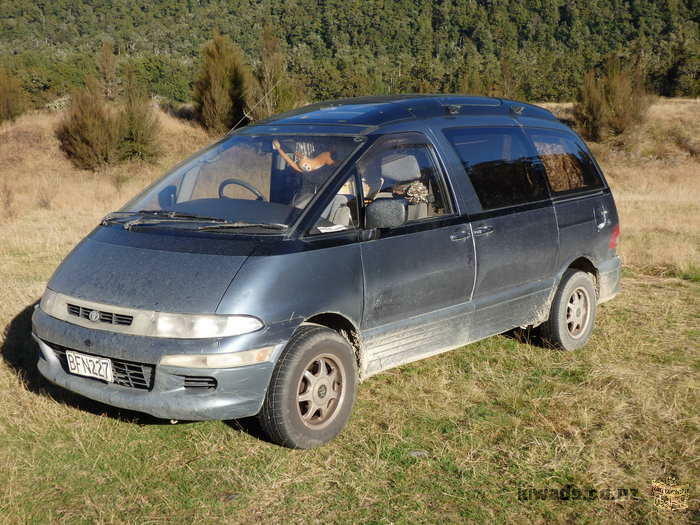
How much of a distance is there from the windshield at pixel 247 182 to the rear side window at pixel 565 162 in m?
1.99

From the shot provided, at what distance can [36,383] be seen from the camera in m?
4.87

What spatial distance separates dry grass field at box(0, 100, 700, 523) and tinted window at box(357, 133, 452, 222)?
50.6 inches

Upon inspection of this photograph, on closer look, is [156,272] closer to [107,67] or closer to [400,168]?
[400,168]

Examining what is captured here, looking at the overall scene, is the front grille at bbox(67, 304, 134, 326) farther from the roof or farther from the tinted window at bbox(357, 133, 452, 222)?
the roof

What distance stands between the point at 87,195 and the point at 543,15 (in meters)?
109

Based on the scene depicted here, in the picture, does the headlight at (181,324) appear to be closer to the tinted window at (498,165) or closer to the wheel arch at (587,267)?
the tinted window at (498,165)

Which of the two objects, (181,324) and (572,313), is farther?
(572,313)

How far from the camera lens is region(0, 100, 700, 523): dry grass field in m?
3.38

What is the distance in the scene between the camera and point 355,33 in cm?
10844

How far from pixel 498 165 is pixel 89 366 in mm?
3093

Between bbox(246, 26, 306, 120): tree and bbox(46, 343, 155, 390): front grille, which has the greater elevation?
bbox(246, 26, 306, 120): tree

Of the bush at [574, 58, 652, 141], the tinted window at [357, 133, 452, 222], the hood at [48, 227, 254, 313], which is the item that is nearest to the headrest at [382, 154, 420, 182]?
the tinted window at [357, 133, 452, 222]

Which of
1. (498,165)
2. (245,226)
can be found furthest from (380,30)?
(245,226)

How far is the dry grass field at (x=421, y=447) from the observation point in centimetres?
338
